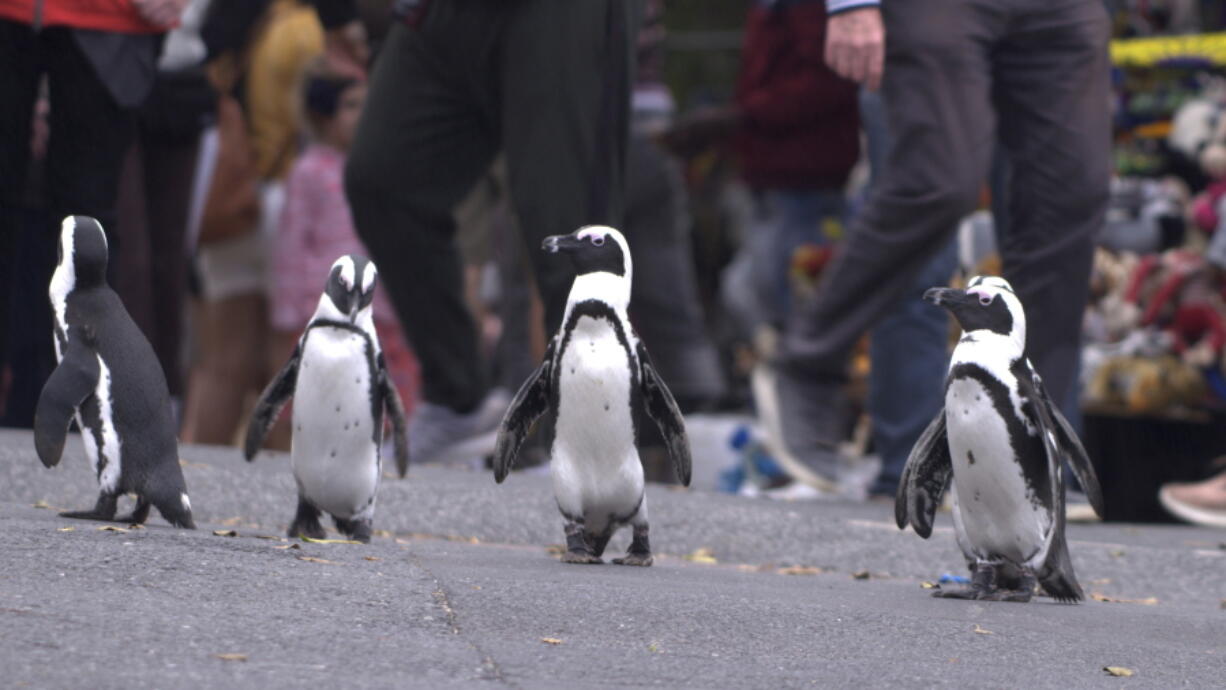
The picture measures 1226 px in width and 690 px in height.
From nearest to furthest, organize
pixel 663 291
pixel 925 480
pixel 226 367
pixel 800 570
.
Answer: pixel 925 480
pixel 800 570
pixel 663 291
pixel 226 367

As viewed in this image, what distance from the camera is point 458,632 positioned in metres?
2.83

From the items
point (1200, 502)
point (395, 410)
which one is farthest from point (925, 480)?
point (1200, 502)

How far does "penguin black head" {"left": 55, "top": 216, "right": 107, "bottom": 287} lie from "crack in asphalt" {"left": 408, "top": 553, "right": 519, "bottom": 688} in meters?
0.87

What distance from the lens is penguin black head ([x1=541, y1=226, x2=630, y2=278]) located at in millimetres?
3826

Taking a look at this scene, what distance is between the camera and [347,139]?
7.40 metres

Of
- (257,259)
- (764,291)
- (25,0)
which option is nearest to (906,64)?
(25,0)

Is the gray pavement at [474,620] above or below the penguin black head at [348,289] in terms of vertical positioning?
below

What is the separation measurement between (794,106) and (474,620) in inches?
183

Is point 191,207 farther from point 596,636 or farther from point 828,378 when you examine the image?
point 596,636

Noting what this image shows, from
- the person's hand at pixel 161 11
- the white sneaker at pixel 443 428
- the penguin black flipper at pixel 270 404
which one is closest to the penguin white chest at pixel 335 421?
the penguin black flipper at pixel 270 404

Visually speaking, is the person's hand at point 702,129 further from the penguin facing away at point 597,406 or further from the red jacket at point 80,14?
the penguin facing away at point 597,406

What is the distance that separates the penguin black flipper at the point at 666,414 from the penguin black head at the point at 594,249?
0.54 ft

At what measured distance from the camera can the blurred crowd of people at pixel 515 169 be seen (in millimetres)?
4941

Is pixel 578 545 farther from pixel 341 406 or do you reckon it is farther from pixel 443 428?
pixel 443 428
